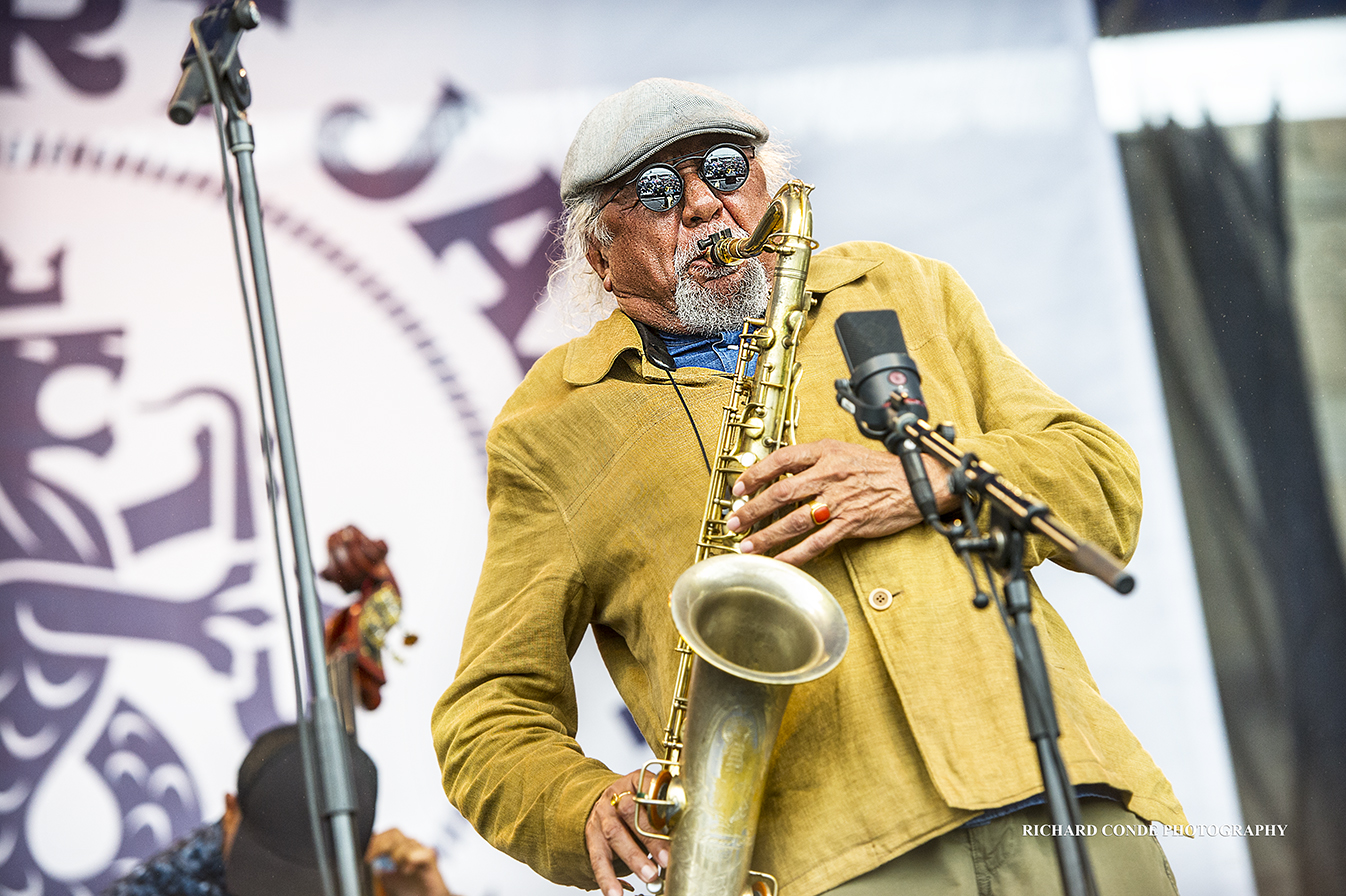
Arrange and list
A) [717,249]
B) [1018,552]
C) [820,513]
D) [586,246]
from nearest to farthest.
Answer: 1. [1018,552]
2. [820,513]
3. [717,249]
4. [586,246]

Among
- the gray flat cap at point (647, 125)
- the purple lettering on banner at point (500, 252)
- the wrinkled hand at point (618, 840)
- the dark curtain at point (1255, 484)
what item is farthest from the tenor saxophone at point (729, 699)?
the dark curtain at point (1255, 484)

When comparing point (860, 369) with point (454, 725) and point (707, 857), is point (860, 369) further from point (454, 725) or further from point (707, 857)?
point (454, 725)

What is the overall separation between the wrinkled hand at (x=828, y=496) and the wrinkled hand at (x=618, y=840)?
49 centimetres

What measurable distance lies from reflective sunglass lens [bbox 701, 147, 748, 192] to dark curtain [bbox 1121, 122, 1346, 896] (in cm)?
225

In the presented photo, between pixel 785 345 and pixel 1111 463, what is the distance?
0.67m

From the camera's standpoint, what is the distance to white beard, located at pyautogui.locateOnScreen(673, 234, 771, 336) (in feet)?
8.67

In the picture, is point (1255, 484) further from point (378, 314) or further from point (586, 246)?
point (378, 314)

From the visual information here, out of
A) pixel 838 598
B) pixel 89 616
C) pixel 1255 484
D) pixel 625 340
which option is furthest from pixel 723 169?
pixel 89 616

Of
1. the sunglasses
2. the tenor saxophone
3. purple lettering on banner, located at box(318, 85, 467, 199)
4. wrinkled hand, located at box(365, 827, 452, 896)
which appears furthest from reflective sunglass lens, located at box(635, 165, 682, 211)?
wrinkled hand, located at box(365, 827, 452, 896)

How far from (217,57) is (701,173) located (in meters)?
1.31

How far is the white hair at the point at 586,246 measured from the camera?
2881mm

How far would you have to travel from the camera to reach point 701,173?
268 centimetres

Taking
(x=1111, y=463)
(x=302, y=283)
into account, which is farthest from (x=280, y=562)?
(x=302, y=283)

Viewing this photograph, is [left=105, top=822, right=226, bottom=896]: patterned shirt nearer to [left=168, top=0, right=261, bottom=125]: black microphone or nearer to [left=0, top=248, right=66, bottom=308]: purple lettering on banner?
[left=0, top=248, right=66, bottom=308]: purple lettering on banner
